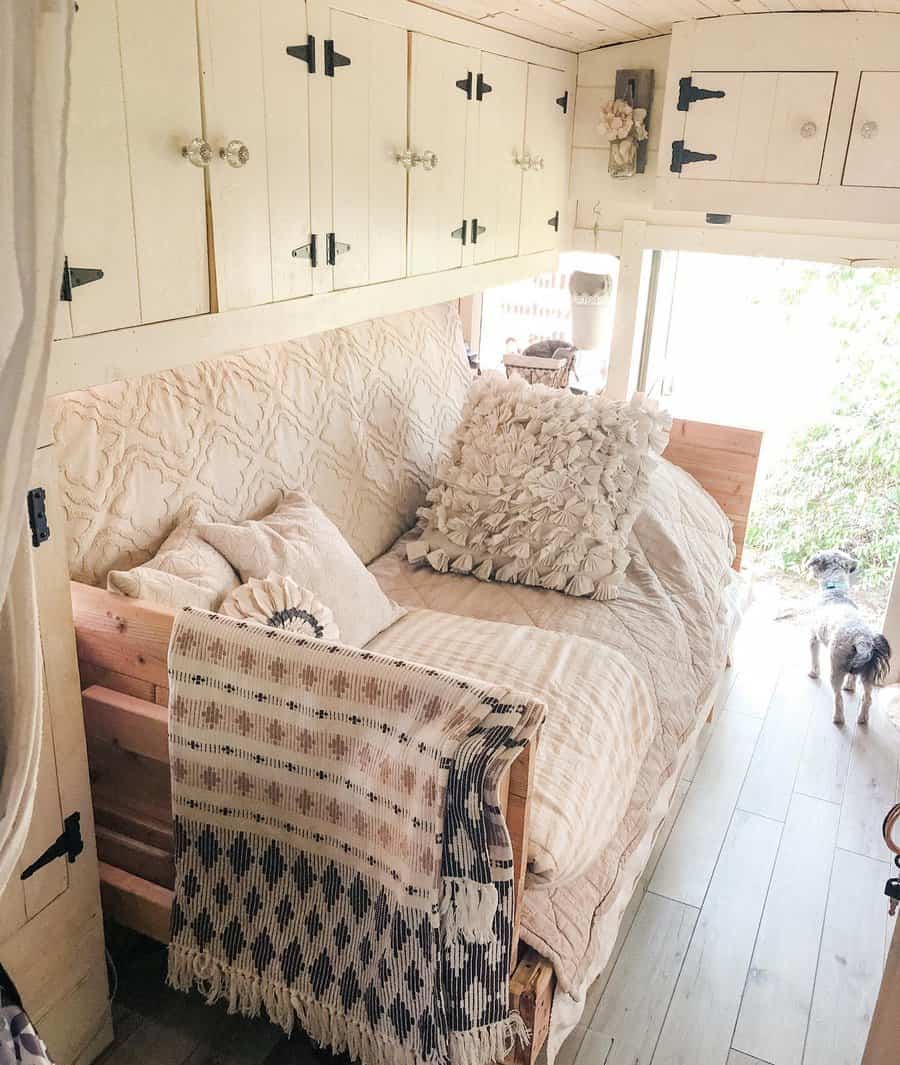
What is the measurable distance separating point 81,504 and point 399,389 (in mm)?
1153

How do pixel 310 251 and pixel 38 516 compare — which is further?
pixel 310 251

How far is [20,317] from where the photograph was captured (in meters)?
0.84

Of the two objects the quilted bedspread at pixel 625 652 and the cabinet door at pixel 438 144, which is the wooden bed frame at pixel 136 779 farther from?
the cabinet door at pixel 438 144

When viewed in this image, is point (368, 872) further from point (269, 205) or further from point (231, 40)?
point (231, 40)

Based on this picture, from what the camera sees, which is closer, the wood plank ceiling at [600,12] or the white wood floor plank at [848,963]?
the white wood floor plank at [848,963]

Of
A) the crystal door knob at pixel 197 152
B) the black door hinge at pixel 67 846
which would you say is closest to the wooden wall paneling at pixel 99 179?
the crystal door knob at pixel 197 152

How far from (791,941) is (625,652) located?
74cm

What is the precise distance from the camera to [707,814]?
2482 millimetres

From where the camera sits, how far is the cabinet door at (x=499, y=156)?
2486mm

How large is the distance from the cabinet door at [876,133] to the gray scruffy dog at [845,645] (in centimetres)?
136

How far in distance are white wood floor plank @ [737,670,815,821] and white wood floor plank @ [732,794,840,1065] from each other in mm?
58

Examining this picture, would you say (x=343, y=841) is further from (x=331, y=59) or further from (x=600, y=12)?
(x=600, y=12)

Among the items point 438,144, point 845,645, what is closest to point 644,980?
point 845,645

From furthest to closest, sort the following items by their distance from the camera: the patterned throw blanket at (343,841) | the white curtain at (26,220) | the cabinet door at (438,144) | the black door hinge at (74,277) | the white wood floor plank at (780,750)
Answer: the white wood floor plank at (780,750) < the cabinet door at (438,144) < the black door hinge at (74,277) < the patterned throw blanket at (343,841) < the white curtain at (26,220)
